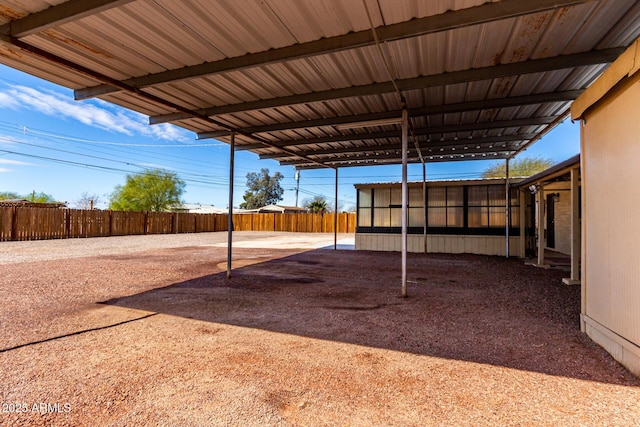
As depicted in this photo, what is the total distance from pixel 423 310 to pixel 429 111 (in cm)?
338

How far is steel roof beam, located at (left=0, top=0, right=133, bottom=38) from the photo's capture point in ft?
8.52

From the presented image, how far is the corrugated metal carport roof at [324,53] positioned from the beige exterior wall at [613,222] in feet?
3.18

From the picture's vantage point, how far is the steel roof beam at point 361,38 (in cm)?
260

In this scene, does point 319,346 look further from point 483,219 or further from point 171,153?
point 171,153

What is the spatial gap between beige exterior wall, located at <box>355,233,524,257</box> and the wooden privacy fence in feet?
41.6

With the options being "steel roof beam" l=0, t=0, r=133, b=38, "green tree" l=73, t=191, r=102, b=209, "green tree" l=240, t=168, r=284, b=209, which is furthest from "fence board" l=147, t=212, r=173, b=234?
"green tree" l=73, t=191, r=102, b=209

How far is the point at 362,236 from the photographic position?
12.4m

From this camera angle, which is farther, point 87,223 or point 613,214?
point 87,223

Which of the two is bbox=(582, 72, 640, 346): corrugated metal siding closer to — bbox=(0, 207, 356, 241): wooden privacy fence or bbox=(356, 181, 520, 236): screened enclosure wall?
bbox=(356, 181, 520, 236): screened enclosure wall

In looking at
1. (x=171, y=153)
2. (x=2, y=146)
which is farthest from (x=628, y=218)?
(x=171, y=153)

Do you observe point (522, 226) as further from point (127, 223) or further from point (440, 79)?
point (127, 223)

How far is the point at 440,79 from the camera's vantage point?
4074 millimetres

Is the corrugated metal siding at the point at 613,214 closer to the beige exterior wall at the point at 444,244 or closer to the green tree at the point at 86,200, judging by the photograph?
the beige exterior wall at the point at 444,244

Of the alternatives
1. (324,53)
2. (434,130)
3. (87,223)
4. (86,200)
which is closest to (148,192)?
(87,223)
